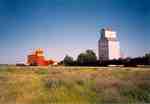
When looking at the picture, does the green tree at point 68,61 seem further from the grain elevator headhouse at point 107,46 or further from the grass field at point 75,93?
the grass field at point 75,93

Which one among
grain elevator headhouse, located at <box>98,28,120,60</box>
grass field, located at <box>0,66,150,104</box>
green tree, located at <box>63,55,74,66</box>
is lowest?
grass field, located at <box>0,66,150,104</box>

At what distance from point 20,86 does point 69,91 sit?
6.69 ft

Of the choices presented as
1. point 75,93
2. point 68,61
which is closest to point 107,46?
point 68,61

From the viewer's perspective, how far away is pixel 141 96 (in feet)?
21.3

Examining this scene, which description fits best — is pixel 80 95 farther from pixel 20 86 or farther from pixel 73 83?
pixel 20 86

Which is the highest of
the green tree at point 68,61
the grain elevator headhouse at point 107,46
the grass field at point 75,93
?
the grain elevator headhouse at point 107,46

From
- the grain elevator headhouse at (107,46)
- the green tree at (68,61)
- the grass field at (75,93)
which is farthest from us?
the grain elevator headhouse at (107,46)

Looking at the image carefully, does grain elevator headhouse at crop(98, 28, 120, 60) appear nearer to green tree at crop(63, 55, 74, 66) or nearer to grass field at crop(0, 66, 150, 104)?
green tree at crop(63, 55, 74, 66)

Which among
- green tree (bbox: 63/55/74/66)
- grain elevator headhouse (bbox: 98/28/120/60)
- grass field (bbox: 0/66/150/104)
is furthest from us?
grain elevator headhouse (bbox: 98/28/120/60)

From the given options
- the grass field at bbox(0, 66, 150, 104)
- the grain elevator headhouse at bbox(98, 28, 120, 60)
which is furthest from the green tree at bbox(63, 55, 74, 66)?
the grass field at bbox(0, 66, 150, 104)

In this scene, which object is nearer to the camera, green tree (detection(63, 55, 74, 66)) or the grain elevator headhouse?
green tree (detection(63, 55, 74, 66))

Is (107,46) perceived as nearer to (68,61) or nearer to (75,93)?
(68,61)

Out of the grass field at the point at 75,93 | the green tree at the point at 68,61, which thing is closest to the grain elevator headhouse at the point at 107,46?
the green tree at the point at 68,61

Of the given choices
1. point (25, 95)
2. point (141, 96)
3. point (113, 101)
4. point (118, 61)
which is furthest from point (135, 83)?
point (118, 61)
